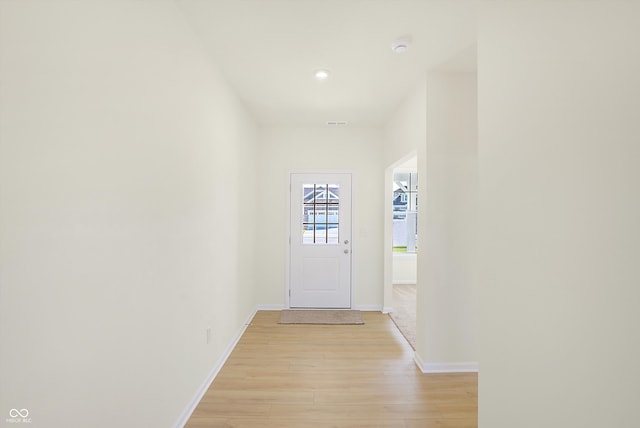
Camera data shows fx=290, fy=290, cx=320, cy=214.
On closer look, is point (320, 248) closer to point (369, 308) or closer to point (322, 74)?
point (369, 308)

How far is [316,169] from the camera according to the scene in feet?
14.1

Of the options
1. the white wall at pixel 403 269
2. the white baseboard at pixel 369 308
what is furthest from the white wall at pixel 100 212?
the white wall at pixel 403 269

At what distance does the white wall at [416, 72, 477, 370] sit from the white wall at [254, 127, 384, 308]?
170cm

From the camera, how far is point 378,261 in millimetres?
4316

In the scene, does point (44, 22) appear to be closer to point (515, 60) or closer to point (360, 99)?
point (515, 60)

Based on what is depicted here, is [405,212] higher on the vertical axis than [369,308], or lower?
higher

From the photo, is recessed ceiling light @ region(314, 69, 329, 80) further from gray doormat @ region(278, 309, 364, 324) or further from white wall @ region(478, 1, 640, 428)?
gray doormat @ region(278, 309, 364, 324)

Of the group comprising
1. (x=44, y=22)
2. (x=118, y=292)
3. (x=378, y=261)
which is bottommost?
(x=378, y=261)

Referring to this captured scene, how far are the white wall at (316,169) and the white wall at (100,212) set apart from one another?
212 cm

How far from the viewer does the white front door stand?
430 centimetres

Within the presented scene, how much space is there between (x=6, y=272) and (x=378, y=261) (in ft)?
13.0

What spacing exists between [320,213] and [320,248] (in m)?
0.52

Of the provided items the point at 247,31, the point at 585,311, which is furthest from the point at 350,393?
the point at 247,31

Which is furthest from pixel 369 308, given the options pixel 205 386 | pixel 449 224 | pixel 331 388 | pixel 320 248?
pixel 205 386
